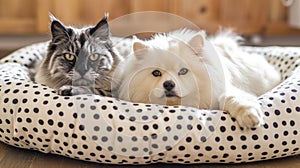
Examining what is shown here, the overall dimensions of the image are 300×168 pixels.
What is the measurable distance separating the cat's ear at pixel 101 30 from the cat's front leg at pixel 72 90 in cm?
18

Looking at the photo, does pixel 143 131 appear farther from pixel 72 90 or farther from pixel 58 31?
pixel 58 31

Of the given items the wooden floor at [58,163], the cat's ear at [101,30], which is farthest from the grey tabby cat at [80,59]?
the wooden floor at [58,163]

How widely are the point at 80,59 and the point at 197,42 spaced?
0.39 meters

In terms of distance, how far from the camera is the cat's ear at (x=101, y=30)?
63.4 inches

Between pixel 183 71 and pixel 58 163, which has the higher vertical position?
pixel 183 71

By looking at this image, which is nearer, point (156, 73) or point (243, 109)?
point (243, 109)

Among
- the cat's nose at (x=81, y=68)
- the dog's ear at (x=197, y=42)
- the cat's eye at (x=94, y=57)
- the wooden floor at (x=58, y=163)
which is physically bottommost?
the wooden floor at (x=58, y=163)

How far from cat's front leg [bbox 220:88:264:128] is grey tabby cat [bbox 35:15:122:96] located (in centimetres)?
42

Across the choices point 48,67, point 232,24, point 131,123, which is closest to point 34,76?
point 48,67

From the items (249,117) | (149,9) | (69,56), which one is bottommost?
(249,117)

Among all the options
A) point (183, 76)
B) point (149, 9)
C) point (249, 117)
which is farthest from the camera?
point (149, 9)

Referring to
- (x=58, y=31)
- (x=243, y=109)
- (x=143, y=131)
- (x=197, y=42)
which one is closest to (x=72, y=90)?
(x=58, y=31)

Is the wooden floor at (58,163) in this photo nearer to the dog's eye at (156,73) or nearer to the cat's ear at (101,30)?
the dog's eye at (156,73)

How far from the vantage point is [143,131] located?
142 cm
